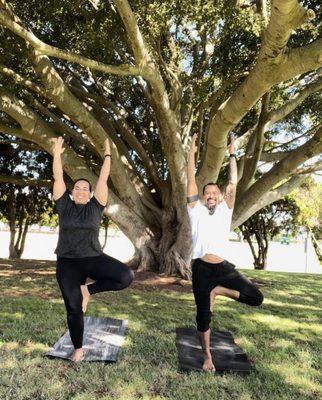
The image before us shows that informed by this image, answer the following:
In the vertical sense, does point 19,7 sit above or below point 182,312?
above

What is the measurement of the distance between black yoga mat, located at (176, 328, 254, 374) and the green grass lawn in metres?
0.10

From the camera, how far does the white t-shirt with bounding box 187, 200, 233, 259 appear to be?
14.9ft

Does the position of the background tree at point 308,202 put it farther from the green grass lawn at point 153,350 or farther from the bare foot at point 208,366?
the bare foot at point 208,366

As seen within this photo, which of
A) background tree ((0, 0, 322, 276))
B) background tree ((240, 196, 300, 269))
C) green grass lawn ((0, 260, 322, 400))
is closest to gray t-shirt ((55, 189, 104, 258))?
green grass lawn ((0, 260, 322, 400))

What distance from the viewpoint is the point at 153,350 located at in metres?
4.84

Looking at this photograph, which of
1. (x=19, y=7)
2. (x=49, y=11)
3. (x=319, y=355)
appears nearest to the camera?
(x=319, y=355)

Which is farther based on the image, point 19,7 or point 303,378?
point 19,7

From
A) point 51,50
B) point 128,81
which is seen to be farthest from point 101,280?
point 128,81

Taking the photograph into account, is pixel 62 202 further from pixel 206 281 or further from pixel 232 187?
pixel 232 187

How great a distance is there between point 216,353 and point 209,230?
4.61 ft

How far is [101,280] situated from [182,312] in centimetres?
269

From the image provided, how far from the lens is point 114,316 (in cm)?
628

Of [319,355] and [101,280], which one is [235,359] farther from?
[101,280]

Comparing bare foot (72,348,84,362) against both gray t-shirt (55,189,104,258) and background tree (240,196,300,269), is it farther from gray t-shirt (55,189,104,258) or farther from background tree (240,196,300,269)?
background tree (240,196,300,269)
